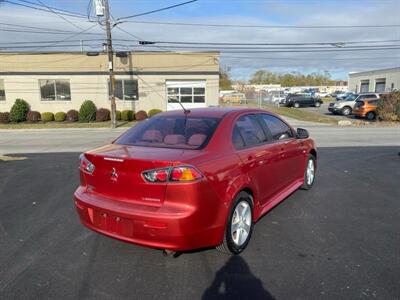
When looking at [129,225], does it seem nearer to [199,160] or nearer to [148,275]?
[148,275]

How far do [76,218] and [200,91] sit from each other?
72.5 feet

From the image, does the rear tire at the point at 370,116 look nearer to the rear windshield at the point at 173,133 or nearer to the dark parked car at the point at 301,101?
the dark parked car at the point at 301,101

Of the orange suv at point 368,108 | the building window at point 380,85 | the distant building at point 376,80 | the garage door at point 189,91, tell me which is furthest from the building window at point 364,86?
the garage door at point 189,91

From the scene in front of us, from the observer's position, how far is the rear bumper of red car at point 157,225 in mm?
3020

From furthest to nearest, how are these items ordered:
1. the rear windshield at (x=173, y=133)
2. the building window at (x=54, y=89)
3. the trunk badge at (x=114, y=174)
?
the building window at (x=54, y=89)
the rear windshield at (x=173, y=133)
the trunk badge at (x=114, y=174)

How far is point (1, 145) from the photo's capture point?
13031mm

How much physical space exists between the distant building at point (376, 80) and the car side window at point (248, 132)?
5318 centimetres

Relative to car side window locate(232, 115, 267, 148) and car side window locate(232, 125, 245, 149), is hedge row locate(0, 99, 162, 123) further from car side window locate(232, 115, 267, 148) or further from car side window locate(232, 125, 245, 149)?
car side window locate(232, 125, 245, 149)

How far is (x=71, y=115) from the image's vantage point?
2433cm

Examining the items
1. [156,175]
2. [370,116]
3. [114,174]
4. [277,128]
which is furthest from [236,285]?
[370,116]

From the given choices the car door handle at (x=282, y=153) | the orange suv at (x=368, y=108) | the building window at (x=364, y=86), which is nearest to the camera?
the car door handle at (x=282, y=153)

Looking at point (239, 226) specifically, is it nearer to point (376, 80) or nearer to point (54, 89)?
point (54, 89)

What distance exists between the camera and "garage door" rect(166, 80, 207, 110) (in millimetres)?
25938

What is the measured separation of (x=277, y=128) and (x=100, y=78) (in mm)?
23003
